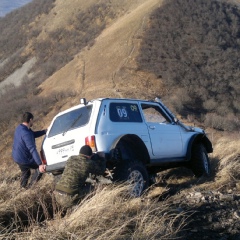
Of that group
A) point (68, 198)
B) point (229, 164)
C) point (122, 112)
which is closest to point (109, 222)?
point (68, 198)

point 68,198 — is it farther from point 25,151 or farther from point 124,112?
point 25,151

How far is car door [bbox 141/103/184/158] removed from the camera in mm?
7133

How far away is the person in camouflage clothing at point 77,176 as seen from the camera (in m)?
5.25

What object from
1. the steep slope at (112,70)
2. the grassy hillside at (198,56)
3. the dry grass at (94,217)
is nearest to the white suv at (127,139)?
the dry grass at (94,217)

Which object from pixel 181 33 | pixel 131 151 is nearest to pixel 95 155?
pixel 131 151

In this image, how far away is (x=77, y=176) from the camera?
538cm

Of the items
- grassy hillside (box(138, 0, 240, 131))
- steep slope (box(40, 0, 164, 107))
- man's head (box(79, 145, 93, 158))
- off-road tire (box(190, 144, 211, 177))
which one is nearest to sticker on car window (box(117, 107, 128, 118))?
man's head (box(79, 145, 93, 158))

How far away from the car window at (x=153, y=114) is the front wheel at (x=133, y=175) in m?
1.37

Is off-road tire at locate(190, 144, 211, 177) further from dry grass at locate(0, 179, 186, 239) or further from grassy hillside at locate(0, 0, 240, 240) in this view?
dry grass at locate(0, 179, 186, 239)

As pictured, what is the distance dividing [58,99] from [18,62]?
2617 cm

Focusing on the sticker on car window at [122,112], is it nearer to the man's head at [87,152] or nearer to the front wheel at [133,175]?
the front wheel at [133,175]

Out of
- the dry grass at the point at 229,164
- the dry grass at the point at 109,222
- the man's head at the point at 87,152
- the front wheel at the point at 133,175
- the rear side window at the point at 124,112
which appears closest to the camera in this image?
the dry grass at the point at 109,222

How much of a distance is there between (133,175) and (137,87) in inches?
1199

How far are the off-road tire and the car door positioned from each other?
30 centimetres
